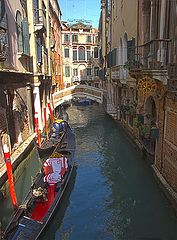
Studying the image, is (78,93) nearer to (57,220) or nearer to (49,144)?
(49,144)

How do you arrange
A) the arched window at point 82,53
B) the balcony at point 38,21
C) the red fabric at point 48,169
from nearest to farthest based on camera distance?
the red fabric at point 48,169
the balcony at point 38,21
the arched window at point 82,53

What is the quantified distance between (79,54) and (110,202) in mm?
28554

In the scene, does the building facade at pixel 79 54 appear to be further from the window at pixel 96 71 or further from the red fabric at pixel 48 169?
the red fabric at pixel 48 169

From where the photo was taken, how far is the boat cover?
6985mm

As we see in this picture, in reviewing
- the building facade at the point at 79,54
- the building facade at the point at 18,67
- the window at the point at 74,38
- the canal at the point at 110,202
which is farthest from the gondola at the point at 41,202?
the window at the point at 74,38

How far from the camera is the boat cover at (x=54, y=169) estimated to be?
6985 mm

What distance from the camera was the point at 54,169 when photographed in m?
7.43

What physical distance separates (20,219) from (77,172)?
419cm

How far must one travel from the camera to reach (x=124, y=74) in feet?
39.0

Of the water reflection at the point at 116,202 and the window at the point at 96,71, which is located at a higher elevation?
the window at the point at 96,71

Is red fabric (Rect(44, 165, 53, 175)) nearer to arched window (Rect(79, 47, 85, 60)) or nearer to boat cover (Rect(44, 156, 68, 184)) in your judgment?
boat cover (Rect(44, 156, 68, 184))

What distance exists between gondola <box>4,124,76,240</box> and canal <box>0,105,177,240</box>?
38 centimetres

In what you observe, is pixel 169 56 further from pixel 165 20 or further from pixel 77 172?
pixel 77 172

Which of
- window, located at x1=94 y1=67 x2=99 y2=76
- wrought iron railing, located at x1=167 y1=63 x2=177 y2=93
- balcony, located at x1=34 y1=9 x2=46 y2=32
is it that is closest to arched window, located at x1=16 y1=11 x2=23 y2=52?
balcony, located at x1=34 y1=9 x2=46 y2=32
